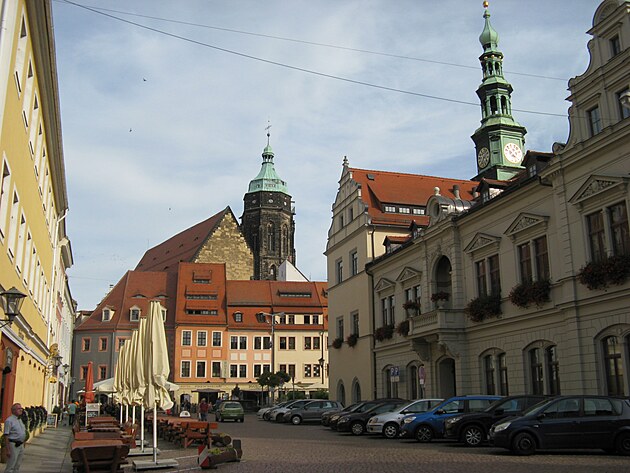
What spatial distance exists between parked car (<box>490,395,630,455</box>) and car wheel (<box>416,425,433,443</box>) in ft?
18.4

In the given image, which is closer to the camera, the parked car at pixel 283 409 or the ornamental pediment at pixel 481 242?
the ornamental pediment at pixel 481 242

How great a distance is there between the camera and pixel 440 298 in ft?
109

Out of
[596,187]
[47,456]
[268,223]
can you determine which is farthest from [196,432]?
[268,223]

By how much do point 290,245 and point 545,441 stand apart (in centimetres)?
9670

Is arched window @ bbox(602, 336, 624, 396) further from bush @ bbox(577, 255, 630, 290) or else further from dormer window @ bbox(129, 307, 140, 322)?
dormer window @ bbox(129, 307, 140, 322)

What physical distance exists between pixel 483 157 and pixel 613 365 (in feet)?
109

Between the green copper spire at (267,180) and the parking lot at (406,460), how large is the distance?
9296 cm

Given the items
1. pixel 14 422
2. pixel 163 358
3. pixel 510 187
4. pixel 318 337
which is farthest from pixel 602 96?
pixel 318 337

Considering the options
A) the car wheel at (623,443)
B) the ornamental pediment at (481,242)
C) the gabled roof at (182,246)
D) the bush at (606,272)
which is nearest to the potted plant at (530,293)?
the bush at (606,272)

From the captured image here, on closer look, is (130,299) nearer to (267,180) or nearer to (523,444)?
(267,180)

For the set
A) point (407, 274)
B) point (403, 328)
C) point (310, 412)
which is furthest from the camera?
point (310, 412)

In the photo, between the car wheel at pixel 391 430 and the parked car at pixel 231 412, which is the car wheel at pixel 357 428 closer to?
the car wheel at pixel 391 430

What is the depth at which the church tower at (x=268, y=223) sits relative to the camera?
10988 cm

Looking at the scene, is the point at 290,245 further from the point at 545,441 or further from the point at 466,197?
the point at 545,441
